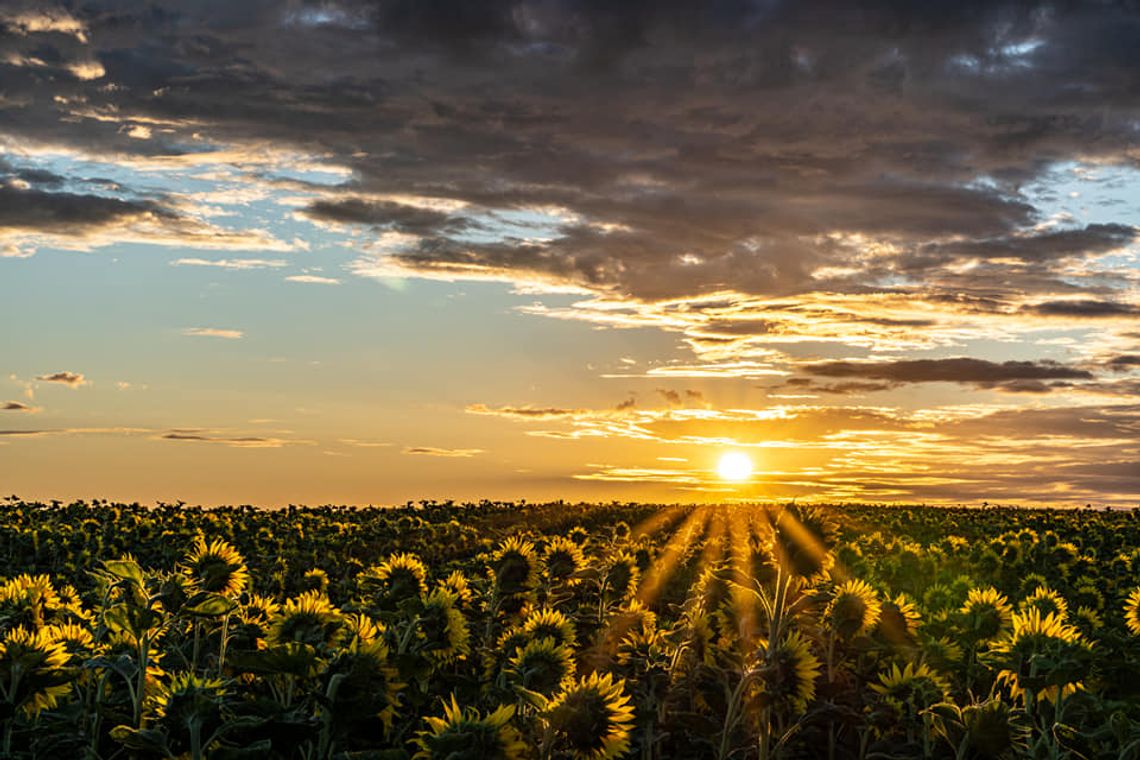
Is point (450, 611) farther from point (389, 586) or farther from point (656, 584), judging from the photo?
point (656, 584)

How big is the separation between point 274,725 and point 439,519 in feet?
134

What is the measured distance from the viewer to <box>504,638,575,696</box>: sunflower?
6.22 metres

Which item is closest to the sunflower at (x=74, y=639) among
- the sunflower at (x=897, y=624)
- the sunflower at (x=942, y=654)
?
the sunflower at (x=897, y=624)

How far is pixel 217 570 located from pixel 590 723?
110 inches

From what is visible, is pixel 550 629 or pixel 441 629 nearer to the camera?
pixel 441 629

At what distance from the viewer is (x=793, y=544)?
297 inches

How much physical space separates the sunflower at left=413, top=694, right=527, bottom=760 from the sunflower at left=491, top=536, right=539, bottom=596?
4865 millimetres

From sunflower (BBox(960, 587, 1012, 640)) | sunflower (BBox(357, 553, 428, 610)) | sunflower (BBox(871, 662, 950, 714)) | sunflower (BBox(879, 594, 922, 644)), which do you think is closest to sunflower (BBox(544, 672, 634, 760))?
sunflower (BBox(357, 553, 428, 610))

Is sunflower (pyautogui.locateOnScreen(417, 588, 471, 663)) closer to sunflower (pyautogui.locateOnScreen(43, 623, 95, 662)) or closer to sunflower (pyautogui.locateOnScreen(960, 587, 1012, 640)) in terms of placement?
sunflower (pyautogui.locateOnScreen(43, 623, 95, 662))

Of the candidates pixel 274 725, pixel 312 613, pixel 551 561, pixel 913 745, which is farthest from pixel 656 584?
pixel 274 725

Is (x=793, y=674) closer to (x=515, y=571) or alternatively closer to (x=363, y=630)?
(x=363, y=630)

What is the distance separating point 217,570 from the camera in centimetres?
622

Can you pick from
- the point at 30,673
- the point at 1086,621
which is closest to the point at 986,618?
the point at 1086,621

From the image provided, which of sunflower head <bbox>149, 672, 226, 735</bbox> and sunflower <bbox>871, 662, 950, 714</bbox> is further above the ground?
sunflower head <bbox>149, 672, 226, 735</bbox>
